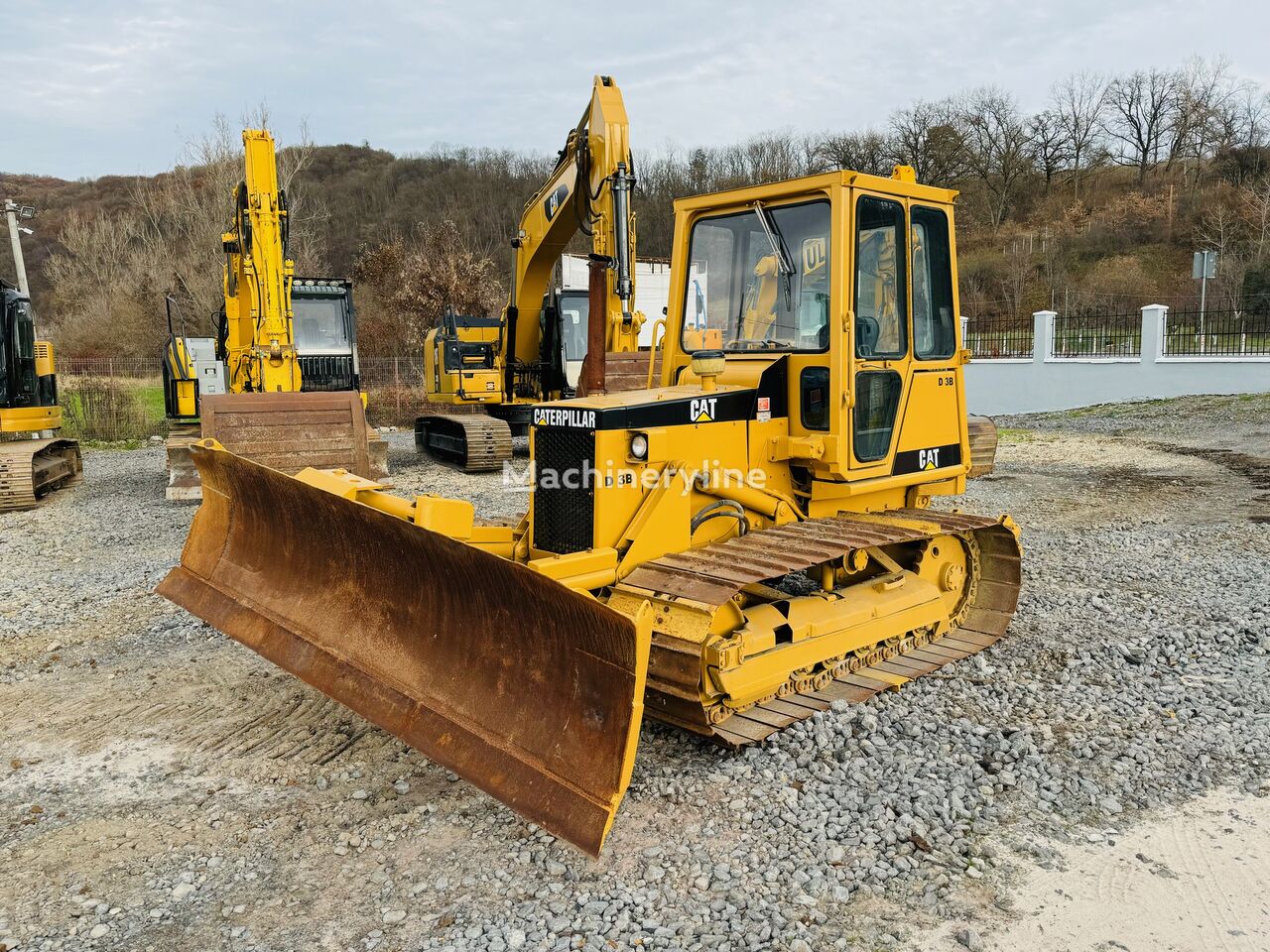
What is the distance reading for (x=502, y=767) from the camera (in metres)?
3.41

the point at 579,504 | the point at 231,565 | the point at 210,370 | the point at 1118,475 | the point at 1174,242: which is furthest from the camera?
the point at 1174,242

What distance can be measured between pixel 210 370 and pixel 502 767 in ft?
60.2

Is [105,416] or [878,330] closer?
[878,330]

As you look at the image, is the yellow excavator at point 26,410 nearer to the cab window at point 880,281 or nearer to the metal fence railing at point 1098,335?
the cab window at point 880,281

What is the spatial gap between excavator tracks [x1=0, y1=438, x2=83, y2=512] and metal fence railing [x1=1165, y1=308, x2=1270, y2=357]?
1981cm

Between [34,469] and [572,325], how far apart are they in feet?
23.3

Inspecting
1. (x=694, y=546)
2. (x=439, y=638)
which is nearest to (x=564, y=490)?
(x=694, y=546)

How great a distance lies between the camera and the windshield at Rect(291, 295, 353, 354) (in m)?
14.4

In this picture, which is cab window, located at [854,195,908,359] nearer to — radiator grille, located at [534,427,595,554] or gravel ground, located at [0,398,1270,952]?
radiator grille, located at [534,427,595,554]

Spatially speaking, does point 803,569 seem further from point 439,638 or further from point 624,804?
point 439,638

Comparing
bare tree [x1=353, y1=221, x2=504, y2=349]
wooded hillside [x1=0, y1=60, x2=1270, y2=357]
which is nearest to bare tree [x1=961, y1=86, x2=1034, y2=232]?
wooded hillside [x1=0, y1=60, x2=1270, y2=357]

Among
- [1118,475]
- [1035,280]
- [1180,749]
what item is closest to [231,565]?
[1180,749]

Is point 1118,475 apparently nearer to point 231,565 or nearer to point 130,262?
point 231,565

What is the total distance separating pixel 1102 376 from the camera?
19.9 m
